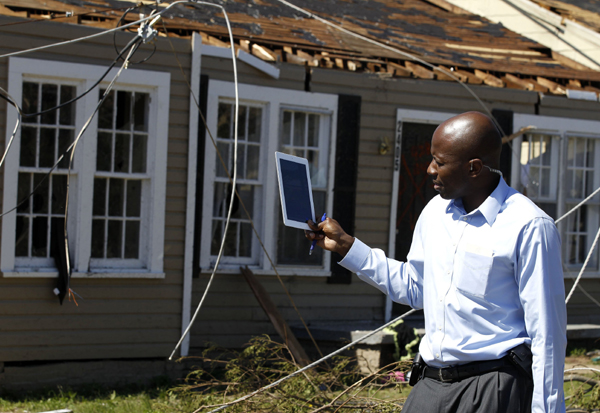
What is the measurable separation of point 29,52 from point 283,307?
12.1ft

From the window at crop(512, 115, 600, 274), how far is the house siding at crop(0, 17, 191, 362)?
14.2 ft

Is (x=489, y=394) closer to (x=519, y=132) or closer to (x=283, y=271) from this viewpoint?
(x=283, y=271)

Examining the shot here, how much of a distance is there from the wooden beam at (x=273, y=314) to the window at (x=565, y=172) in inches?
141

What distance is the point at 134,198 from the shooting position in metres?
6.56

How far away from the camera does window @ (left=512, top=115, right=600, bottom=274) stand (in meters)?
8.41

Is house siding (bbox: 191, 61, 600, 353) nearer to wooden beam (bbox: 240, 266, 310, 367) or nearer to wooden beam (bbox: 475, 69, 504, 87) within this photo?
wooden beam (bbox: 475, 69, 504, 87)

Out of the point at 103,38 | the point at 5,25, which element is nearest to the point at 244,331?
the point at 103,38

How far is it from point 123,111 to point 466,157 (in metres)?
4.64

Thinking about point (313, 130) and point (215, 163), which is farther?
point (313, 130)

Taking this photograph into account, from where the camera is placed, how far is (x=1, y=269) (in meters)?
5.93

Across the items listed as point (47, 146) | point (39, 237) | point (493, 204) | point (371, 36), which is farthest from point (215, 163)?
point (493, 204)

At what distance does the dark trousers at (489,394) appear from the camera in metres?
2.47

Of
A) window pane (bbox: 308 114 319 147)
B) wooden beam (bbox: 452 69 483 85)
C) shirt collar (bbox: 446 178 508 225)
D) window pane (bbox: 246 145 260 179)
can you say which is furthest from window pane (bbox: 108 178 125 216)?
shirt collar (bbox: 446 178 508 225)

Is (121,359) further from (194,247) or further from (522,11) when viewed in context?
(522,11)
